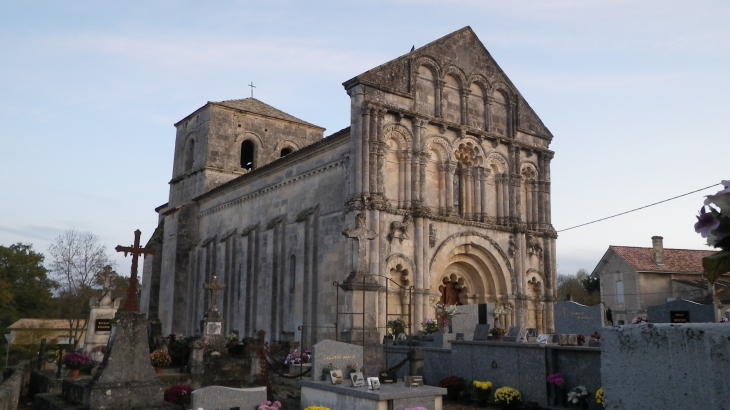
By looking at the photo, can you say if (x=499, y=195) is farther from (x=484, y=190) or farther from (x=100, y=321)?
(x=100, y=321)

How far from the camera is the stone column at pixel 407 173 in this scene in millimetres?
21844

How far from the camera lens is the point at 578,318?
58.6ft

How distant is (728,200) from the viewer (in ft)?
6.28

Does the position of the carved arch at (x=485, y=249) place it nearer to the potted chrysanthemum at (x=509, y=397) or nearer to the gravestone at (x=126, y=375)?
the potted chrysanthemum at (x=509, y=397)

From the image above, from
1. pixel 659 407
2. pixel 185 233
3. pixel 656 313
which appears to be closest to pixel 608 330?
pixel 659 407

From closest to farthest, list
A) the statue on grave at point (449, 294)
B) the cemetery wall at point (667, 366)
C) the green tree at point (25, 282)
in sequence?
the cemetery wall at point (667, 366) → the statue on grave at point (449, 294) → the green tree at point (25, 282)

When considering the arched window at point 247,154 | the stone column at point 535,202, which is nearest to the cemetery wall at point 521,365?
the stone column at point 535,202

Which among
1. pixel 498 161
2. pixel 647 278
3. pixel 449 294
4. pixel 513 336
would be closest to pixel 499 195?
pixel 498 161

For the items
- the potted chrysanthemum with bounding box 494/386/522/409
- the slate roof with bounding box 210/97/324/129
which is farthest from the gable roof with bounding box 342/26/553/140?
the slate roof with bounding box 210/97/324/129

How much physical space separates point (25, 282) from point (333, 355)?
47.1 m

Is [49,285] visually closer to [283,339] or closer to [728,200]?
[283,339]

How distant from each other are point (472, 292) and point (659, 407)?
22.6 meters

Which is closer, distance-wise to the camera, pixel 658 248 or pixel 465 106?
pixel 465 106

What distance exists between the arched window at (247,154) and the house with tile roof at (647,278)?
25.2m
